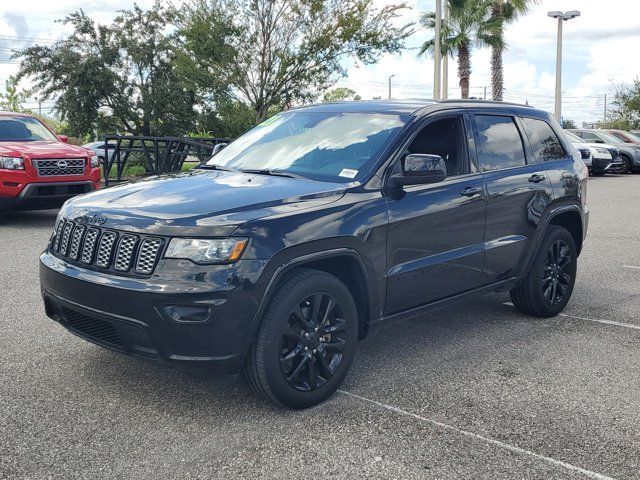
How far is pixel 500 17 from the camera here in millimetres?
31484

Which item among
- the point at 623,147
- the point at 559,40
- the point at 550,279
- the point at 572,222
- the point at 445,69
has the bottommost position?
the point at 623,147

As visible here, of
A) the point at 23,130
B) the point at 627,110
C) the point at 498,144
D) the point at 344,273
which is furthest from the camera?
the point at 627,110

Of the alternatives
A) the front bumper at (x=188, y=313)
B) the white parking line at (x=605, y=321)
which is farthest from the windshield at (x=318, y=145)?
the white parking line at (x=605, y=321)

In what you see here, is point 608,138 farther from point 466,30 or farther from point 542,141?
point 542,141

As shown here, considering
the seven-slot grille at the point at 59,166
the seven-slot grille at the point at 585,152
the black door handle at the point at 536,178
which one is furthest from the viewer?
the seven-slot grille at the point at 585,152

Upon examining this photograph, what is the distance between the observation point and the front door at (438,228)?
4391mm

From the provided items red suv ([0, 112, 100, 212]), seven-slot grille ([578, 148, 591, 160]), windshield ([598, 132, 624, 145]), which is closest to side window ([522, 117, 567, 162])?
red suv ([0, 112, 100, 212])

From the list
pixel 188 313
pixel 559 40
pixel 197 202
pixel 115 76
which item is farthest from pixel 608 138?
pixel 188 313

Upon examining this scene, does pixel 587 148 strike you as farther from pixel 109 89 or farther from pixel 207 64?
→ pixel 109 89

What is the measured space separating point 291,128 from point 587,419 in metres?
2.77

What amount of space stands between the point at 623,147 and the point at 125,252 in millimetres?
26020

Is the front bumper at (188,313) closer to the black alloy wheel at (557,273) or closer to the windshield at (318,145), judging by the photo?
the windshield at (318,145)

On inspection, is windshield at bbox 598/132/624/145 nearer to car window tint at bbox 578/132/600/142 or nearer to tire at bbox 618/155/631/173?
car window tint at bbox 578/132/600/142

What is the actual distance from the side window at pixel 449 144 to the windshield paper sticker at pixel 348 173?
0.72m
